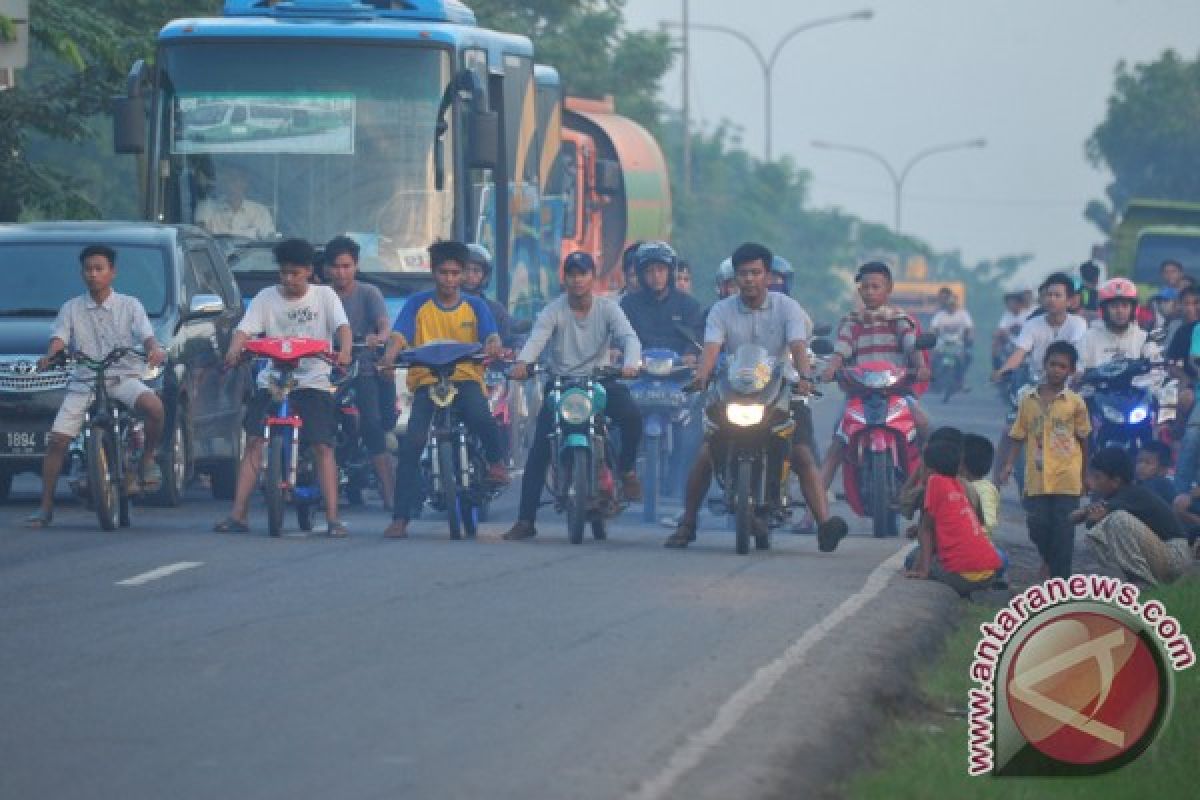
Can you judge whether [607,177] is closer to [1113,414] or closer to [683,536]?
[1113,414]

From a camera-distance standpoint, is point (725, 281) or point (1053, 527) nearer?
point (1053, 527)

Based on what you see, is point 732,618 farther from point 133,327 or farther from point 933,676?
point 133,327

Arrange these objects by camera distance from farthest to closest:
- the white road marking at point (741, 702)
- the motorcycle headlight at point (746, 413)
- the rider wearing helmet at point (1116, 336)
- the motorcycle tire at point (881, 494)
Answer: the rider wearing helmet at point (1116, 336), the motorcycle tire at point (881, 494), the motorcycle headlight at point (746, 413), the white road marking at point (741, 702)

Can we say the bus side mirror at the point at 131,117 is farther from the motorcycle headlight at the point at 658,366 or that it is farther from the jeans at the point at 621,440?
the jeans at the point at 621,440

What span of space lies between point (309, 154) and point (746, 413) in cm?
718

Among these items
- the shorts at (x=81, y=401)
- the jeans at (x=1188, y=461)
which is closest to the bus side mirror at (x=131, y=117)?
the shorts at (x=81, y=401)

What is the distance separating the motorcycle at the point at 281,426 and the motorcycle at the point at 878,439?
11.6 feet

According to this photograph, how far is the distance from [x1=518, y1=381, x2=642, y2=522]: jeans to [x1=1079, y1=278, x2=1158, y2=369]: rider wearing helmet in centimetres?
541

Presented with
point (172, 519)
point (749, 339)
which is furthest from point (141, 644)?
point (172, 519)

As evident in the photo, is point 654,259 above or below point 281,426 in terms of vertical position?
above

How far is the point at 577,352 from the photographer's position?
16.9m

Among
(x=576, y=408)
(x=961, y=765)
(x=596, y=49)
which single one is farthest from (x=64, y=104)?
(x=596, y=49)

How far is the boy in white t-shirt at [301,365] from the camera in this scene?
16891mm

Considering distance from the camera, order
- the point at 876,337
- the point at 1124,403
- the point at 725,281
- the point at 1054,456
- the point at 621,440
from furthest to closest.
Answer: the point at 725,281 → the point at 1124,403 → the point at 876,337 → the point at 621,440 → the point at 1054,456
